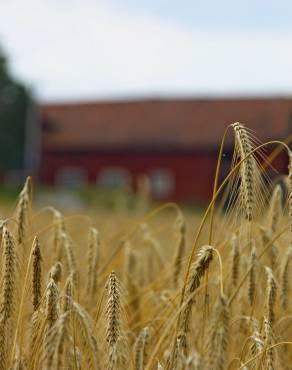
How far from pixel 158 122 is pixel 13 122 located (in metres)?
6.38

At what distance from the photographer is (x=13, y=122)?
34.0 meters

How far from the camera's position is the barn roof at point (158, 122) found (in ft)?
100

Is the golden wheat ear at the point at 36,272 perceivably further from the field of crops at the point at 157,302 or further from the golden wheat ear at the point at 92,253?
the golden wheat ear at the point at 92,253

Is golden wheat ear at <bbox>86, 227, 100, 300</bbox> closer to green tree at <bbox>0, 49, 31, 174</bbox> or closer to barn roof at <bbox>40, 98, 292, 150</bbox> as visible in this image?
barn roof at <bbox>40, 98, 292, 150</bbox>

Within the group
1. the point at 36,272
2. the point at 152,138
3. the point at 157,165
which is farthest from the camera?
the point at 157,165

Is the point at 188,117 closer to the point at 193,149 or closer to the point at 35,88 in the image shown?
the point at 193,149

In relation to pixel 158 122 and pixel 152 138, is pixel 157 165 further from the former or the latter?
pixel 158 122

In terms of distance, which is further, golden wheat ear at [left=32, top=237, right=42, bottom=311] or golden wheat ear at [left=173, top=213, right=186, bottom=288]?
golden wheat ear at [left=173, top=213, right=186, bottom=288]

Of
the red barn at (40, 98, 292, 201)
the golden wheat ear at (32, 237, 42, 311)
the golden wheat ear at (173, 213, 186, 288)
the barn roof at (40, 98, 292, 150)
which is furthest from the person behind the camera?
the red barn at (40, 98, 292, 201)

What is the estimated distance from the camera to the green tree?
3362 centimetres

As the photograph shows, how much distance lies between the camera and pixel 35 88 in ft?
114

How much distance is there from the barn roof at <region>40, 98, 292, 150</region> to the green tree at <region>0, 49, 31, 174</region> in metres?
1.15

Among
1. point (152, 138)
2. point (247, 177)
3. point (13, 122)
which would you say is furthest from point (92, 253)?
point (13, 122)

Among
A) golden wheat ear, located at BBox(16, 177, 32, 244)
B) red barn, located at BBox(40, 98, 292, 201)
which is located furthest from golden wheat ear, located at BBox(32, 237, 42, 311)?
red barn, located at BBox(40, 98, 292, 201)
